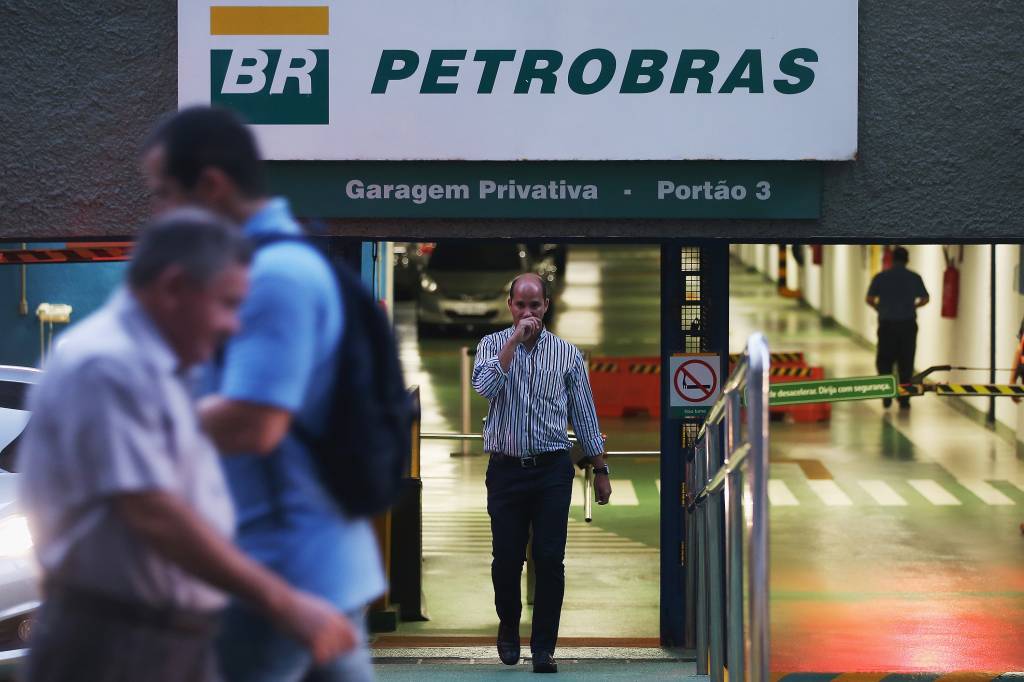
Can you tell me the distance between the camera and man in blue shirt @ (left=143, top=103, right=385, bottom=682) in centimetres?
280

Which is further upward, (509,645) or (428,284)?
(428,284)

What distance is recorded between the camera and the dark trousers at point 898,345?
19125 millimetres

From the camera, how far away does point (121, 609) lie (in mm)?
2707

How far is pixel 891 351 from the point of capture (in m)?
19.3

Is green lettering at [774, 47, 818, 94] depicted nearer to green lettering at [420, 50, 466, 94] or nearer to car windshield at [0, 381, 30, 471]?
green lettering at [420, 50, 466, 94]

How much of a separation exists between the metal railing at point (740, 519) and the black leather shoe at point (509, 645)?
99 centimetres

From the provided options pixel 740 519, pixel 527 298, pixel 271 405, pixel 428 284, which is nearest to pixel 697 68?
pixel 527 298

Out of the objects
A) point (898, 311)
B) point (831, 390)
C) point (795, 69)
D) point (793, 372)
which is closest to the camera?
point (795, 69)

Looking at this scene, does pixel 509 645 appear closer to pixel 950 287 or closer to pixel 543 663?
pixel 543 663

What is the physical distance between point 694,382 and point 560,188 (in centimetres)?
128

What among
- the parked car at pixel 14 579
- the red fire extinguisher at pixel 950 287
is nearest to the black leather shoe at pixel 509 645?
the parked car at pixel 14 579

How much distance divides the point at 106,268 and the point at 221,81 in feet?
33.7

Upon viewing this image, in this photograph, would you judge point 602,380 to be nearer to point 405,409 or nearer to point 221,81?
point 221,81

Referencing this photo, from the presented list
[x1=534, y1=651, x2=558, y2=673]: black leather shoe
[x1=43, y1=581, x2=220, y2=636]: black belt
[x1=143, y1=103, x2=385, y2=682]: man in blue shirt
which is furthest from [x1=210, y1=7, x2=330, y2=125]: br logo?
[x1=43, y1=581, x2=220, y2=636]: black belt
